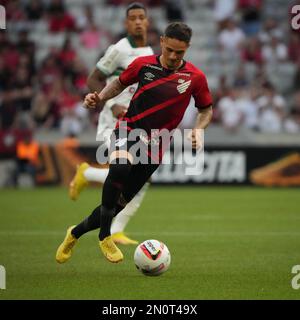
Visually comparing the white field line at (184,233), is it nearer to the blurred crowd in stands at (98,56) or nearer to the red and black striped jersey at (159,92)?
the red and black striped jersey at (159,92)

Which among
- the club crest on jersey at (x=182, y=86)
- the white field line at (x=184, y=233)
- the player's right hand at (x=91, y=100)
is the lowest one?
the white field line at (x=184, y=233)

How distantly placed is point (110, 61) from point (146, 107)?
2146 millimetres

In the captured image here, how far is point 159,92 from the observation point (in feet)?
26.2

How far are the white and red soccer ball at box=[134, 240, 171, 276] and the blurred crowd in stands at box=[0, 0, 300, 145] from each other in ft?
39.1

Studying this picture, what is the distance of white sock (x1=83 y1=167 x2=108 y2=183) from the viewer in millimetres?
10211

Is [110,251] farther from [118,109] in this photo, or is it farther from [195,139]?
[118,109]

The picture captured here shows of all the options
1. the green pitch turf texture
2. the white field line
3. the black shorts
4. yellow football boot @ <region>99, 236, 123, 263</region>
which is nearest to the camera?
the green pitch turf texture

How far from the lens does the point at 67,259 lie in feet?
27.1

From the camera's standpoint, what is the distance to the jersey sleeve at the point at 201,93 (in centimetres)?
807

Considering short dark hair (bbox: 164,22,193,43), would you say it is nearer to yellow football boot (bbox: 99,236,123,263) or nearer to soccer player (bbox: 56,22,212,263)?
soccer player (bbox: 56,22,212,263)

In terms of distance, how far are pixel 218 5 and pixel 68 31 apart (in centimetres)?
419

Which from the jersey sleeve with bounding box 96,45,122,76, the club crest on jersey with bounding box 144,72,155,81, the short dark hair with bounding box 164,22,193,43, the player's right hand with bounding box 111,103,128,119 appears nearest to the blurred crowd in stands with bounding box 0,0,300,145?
the jersey sleeve with bounding box 96,45,122,76

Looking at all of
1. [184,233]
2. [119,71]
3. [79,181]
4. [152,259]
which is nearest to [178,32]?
[152,259]

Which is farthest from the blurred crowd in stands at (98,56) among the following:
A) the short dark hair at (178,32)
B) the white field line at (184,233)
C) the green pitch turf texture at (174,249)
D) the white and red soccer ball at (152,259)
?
the white and red soccer ball at (152,259)
